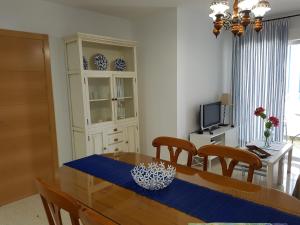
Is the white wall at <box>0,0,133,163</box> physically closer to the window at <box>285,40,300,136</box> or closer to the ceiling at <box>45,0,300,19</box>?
the ceiling at <box>45,0,300,19</box>

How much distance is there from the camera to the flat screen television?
3994 millimetres

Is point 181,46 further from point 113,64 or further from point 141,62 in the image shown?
point 113,64

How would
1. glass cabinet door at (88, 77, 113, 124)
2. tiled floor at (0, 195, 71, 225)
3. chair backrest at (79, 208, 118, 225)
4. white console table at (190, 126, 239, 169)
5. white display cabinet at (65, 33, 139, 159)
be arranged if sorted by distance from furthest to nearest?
white console table at (190, 126, 239, 169) → glass cabinet door at (88, 77, 113, 124) → white display cabinet at (65, 33, 139, 159) → tiled floor at (0, 195, 71, 225) → chair backrest at (79, 208, 118, 225)

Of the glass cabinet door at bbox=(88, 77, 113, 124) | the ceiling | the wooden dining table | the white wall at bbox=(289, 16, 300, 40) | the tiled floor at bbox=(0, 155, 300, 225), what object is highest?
the ceiling

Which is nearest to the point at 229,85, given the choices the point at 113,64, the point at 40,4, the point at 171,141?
the point at 113,64

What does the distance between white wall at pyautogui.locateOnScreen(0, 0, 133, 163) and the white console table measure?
1.96m

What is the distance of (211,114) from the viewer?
427cm

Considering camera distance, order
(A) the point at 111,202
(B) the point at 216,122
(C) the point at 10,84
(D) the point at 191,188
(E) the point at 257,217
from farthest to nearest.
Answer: (B) the point at 216,122 < (C) the point at 10,84 < (D) the point at 191,188 < (A) the point at 111,202 < (E) the point at 257,217

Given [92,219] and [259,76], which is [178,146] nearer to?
[92,219]

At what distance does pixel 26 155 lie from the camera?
293 centimetres

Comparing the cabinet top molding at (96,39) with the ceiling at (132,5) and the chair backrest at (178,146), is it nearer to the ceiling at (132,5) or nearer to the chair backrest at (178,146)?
the ceiling at (132,5)

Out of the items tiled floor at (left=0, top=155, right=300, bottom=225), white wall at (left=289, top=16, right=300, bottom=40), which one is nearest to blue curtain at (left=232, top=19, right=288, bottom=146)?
white wall at (left=289, top=16, right=300, bottom=40)

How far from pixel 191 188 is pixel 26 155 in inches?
90.8

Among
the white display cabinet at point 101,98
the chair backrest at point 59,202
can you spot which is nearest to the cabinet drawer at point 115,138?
the white display cabinet at point 101,98
